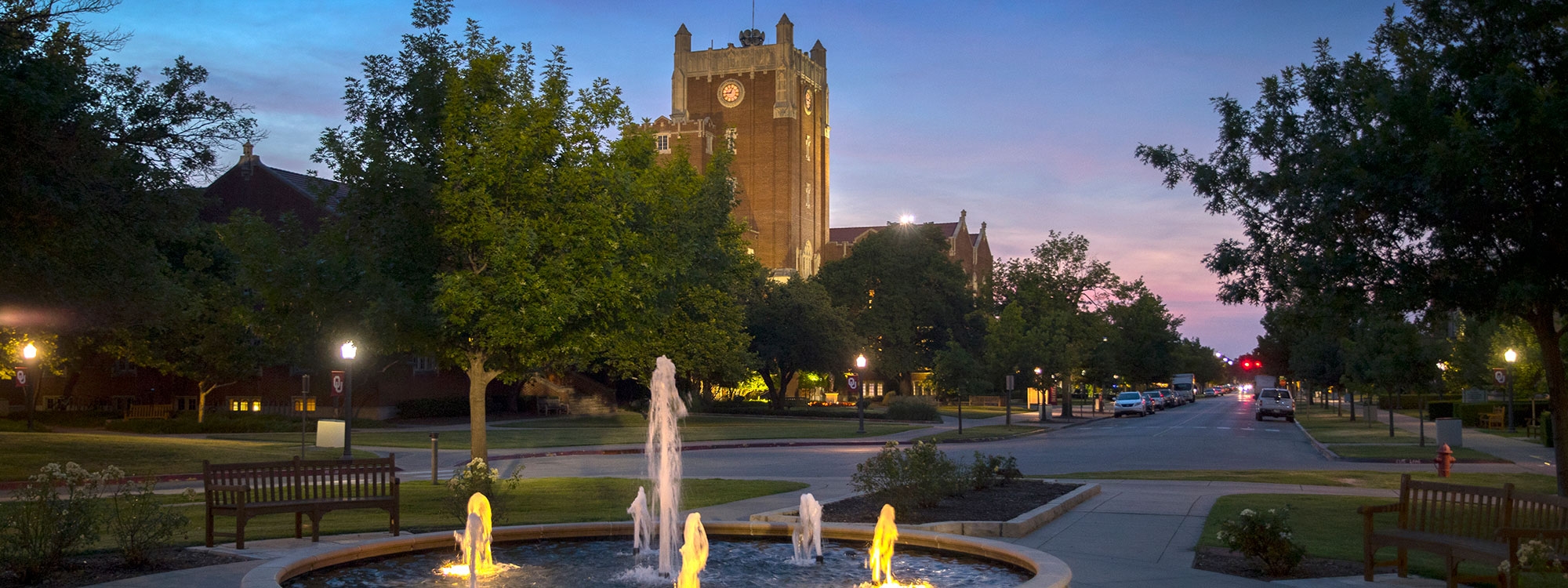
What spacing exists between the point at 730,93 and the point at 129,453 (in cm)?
7856

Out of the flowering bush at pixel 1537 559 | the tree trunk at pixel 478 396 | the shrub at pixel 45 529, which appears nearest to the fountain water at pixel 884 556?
the flowering bush at pixel 1537 559

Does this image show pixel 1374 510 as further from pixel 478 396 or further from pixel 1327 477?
pixel 478 396

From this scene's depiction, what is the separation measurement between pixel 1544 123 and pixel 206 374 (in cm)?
4633

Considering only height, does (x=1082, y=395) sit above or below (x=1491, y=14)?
below

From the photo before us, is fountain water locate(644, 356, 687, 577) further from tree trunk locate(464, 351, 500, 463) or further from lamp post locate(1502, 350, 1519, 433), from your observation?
lamp post locate(1502, 350, 1519, 433)

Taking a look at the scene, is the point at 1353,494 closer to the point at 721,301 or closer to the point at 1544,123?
the point at 1544,123

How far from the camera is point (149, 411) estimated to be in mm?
51281

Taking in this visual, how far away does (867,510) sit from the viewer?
14.2 meters

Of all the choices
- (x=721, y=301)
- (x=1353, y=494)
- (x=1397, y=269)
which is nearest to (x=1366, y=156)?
(x=1397, y=269)

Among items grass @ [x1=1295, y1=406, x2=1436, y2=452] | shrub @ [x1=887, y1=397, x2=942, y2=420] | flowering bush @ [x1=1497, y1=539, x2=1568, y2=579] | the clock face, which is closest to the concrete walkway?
flowering bush @ [x1=1497, y1=539, x2=1568, y2=579]

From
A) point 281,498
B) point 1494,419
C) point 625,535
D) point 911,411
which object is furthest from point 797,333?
point 281,498

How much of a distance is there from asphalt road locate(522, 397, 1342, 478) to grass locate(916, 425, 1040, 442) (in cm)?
110

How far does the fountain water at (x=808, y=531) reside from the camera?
34.8 feet

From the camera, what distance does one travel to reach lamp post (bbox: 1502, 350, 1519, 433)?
3550 centimetres
